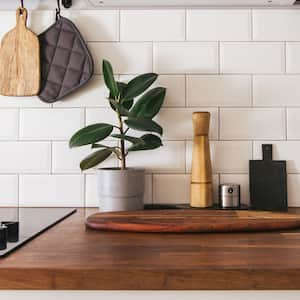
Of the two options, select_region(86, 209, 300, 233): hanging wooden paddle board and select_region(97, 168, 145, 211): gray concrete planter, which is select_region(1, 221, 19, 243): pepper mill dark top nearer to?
select_region(86, 209, 300, 233): hanging wooden paddle board

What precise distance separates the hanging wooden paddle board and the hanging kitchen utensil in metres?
0.41

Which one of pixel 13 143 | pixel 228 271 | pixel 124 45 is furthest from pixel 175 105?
pixel 228 271

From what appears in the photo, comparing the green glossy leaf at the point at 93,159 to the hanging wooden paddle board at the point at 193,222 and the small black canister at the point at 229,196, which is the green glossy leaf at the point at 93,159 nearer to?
the hanging wooden paddle board at the point at 193,222

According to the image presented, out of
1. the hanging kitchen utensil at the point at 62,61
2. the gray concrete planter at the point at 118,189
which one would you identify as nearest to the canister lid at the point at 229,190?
the gray concrete planter at the point at 118,189

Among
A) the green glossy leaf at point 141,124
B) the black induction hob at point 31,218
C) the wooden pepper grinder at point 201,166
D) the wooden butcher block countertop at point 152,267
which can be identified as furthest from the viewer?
the wooden pepper grinder at point 201,166

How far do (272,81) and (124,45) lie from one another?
44cm

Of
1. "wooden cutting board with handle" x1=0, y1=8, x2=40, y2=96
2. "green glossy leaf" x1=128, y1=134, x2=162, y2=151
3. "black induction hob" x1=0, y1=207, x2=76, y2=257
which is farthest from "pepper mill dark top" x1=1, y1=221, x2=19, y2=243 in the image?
"wooden cutting board with handle" x1=0, y1=8, x2=40, y2=96

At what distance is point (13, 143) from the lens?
108 centimetres

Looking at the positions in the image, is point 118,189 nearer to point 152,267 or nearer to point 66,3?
point 152,267

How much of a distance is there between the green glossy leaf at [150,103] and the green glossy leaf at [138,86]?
0.03 meters

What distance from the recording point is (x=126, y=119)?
893 mm

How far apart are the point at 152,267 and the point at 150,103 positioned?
0.54 metres

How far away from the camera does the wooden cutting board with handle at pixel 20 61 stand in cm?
105

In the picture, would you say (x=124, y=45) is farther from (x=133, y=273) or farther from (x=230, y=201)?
(x=133, y=273)
